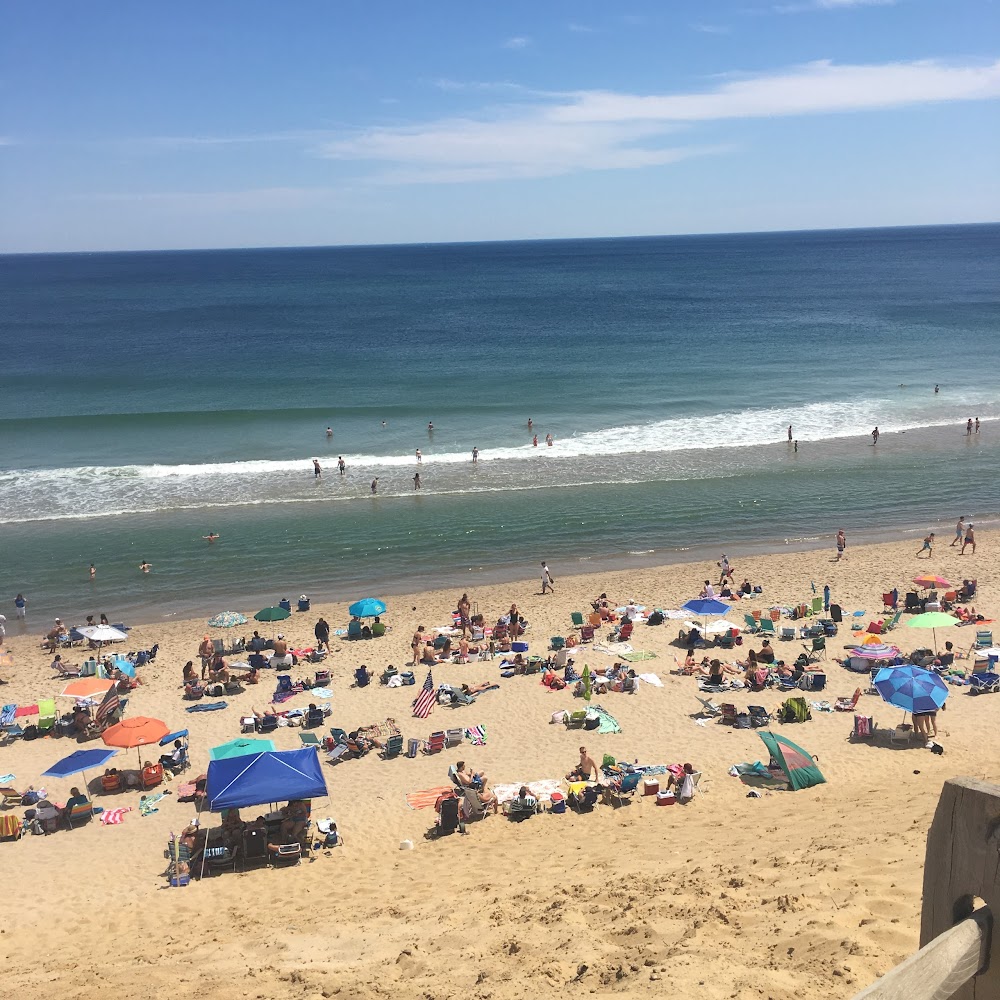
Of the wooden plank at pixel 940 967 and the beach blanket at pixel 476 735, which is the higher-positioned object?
the wooden plank at pixel 940 967

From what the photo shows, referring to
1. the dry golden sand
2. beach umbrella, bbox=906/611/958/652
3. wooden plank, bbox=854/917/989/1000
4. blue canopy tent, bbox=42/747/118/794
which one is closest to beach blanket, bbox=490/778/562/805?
the dry golden sand

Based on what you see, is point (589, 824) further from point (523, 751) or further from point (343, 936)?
point (343, 936)

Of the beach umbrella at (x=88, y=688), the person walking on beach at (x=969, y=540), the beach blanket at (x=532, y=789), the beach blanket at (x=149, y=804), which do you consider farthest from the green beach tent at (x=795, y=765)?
the person walking on beach at (x=969, y=540)

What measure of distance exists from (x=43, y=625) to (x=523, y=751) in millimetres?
16303

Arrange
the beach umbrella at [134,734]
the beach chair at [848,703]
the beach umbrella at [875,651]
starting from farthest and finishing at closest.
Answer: the beach umbrella at [875,651]
the beach chair at [848,703]
the beach umbrella at [134,734]

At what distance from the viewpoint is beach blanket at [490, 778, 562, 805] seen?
15320 millimetres

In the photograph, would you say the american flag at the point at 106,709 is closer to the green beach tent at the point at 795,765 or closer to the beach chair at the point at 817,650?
the green beach tent at the point at 795,765

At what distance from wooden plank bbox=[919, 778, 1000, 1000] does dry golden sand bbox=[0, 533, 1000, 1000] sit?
5260 mm

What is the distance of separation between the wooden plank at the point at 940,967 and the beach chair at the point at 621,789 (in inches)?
536

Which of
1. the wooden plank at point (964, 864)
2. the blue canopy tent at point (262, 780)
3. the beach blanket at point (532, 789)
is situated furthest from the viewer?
the beach blanket at point (532, 789)

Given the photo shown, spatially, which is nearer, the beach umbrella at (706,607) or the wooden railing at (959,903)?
the wooden railing at (959,903)

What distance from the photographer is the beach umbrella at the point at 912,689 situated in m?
16.1

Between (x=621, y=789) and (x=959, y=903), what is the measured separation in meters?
13.9

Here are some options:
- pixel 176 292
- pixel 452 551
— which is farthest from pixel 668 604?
pixel 176 292
